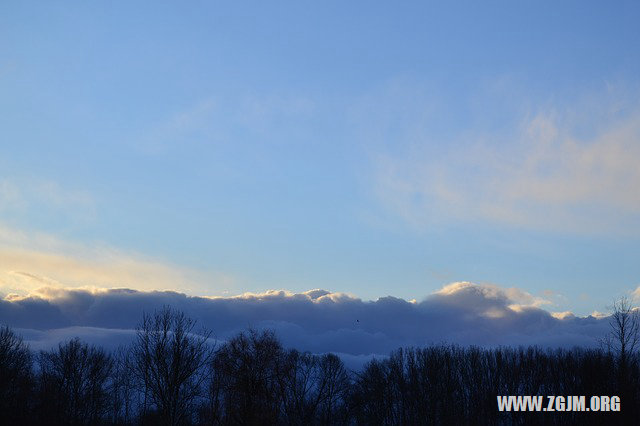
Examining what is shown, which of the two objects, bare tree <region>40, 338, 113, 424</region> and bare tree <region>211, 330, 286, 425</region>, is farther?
bare tree <region>40, 338, 113, 424</region>

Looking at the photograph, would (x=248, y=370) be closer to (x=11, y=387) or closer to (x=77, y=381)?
(x=11, y=387)

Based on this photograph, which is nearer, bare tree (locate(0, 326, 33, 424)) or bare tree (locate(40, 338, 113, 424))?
bare tree (locate(0, 326, 33, 424))

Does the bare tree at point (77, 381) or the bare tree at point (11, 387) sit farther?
the bare tree at point (77, 381)

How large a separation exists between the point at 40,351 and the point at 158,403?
64.7m

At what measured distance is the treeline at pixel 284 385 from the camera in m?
39.6

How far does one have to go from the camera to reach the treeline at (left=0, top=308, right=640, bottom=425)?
39562 mm

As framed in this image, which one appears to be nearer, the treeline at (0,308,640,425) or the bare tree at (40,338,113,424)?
the treeline at (0,308,640,425)

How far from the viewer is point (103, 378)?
84.5 metres

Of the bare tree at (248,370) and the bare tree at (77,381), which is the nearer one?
the bare tree at (248,370)

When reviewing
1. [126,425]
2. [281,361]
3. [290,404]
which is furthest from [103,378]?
[281,361]

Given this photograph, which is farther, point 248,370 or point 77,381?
point 77,381

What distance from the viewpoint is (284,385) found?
238ft

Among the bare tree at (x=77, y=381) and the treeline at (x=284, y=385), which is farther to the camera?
the bare tree at (x=77, y=381)

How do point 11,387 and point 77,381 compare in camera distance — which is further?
point 77,381
